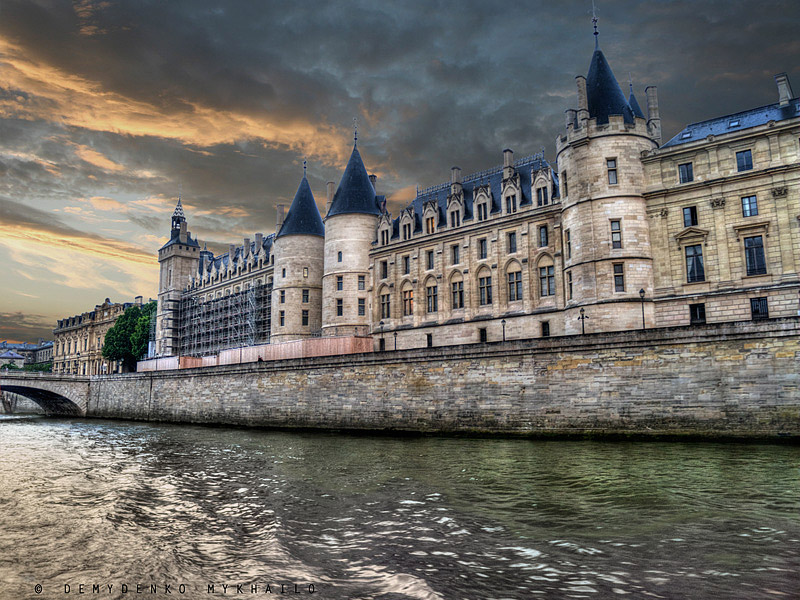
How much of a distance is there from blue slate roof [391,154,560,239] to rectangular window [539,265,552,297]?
5321 mm

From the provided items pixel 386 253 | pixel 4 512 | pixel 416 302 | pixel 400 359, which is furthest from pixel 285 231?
pixel 4 512

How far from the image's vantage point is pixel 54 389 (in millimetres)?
58906

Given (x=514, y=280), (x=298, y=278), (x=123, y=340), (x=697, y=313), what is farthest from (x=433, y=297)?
(x=123, y=340)

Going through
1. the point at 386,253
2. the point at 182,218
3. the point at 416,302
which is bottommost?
the point at 416,302

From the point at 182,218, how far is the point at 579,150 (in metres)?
76.1

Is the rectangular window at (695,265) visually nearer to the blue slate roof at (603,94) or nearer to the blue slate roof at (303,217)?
the blue slate roof at (603,94)

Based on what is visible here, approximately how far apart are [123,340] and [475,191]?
6634 centimetres

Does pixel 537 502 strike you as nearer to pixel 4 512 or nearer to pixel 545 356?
pixel 4 512

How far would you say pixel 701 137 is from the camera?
116ft

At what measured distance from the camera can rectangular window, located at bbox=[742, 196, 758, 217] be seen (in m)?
31.6

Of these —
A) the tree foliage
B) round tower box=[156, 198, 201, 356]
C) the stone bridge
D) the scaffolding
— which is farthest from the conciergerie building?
the tree foliage

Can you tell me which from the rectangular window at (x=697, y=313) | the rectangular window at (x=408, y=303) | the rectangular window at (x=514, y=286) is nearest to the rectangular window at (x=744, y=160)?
the rectangular window at (x=697, y=313)

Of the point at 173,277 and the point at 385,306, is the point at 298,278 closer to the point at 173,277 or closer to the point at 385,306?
the point at 385,306

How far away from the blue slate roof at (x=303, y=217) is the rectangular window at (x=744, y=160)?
39.8 meters
